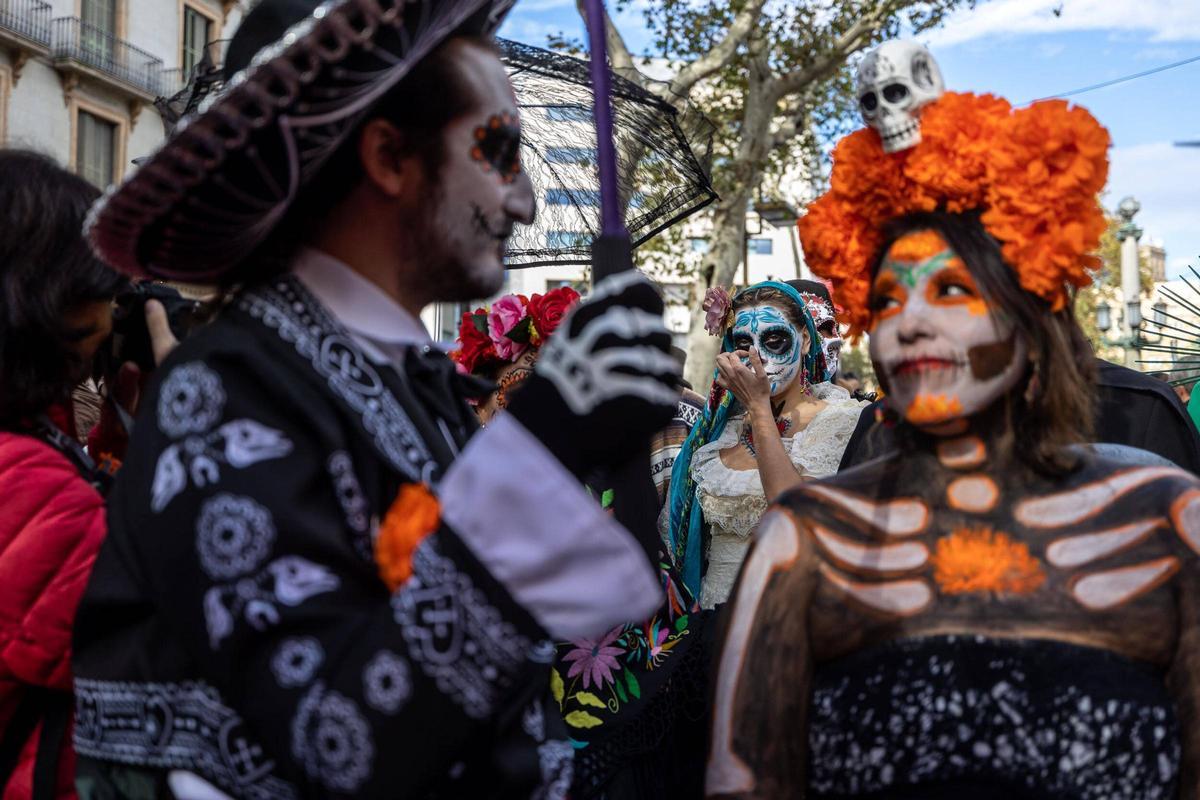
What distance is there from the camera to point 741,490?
4379 mm

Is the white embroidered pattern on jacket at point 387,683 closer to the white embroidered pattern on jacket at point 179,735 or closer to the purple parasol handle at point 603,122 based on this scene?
the white embroidered pattern on jacket at point 179,735

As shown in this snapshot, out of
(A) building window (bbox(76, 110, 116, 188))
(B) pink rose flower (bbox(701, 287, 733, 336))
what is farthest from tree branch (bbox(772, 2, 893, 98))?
(A) building window (bbox(76, 110, 116, 188))

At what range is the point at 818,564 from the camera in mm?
1870

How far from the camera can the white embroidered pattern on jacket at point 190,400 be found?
1.37 meters

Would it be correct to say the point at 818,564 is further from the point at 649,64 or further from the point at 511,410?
the point at 649,64

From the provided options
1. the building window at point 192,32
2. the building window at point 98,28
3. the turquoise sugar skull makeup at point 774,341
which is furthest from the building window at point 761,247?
the turquoise sugar skull makeup at point 774,341

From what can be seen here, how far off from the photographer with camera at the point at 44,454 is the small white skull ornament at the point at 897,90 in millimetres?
1231

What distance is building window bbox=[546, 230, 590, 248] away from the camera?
2617 millimetres

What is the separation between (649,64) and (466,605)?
46.9ft

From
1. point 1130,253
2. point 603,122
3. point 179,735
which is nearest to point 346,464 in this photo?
point 179,735

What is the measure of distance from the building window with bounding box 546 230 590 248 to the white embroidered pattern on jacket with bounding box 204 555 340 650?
1410 millimetres

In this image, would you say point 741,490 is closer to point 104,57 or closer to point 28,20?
point 28,20

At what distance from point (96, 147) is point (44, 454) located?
21.6m

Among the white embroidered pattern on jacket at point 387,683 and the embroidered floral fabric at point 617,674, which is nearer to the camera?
the white embroidered pattern on jacket at point 387,683
